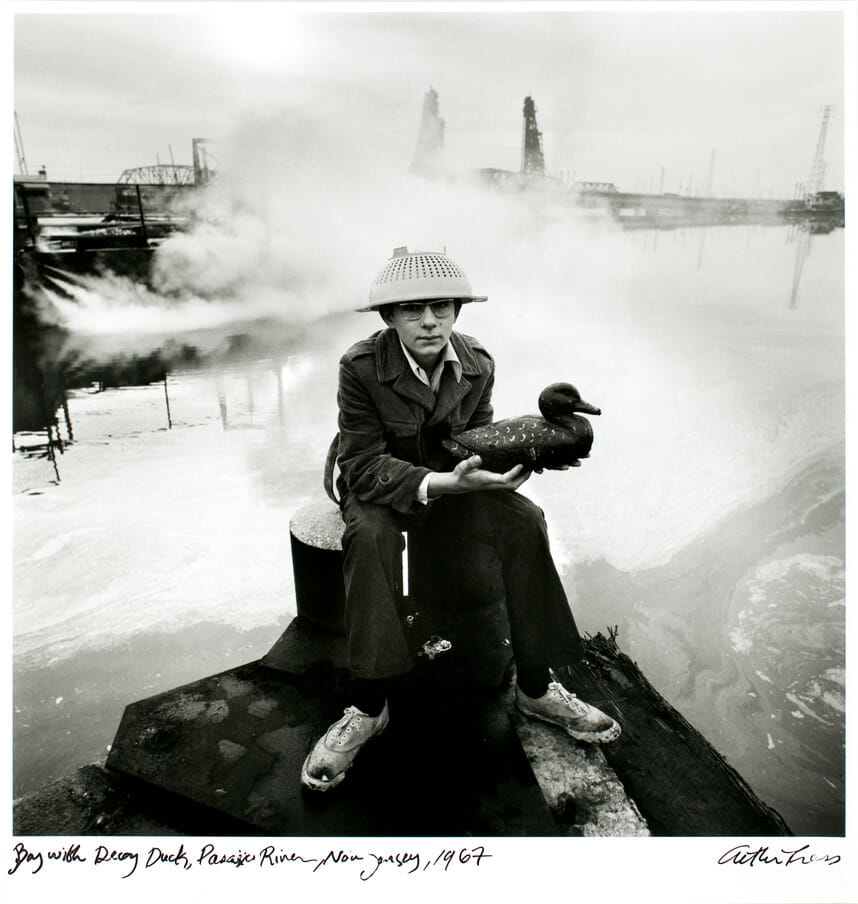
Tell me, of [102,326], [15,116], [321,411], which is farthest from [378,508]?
[102,326]

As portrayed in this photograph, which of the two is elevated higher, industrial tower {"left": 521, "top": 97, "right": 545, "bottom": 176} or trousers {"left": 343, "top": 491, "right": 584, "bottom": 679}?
industrial tower {"left": 521, "top": 97, "right": 545, "bottom": 176}

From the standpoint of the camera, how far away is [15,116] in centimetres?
260

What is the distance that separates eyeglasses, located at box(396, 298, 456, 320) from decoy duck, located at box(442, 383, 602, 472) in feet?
1.54

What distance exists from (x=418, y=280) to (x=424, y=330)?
0.18 meters

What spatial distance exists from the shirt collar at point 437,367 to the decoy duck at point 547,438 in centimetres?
35

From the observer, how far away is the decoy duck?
1.98m

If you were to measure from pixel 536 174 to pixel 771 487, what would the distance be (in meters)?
3.45

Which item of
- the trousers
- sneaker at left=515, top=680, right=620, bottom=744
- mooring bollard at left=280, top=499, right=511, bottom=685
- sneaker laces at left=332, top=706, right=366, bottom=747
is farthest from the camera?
mooring bollard at left=280, top=499, right=511, bottom=685

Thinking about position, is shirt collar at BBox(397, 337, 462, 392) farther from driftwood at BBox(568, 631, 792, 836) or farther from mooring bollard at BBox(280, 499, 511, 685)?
driftwood at BBox(568, 631, 792, 836)
